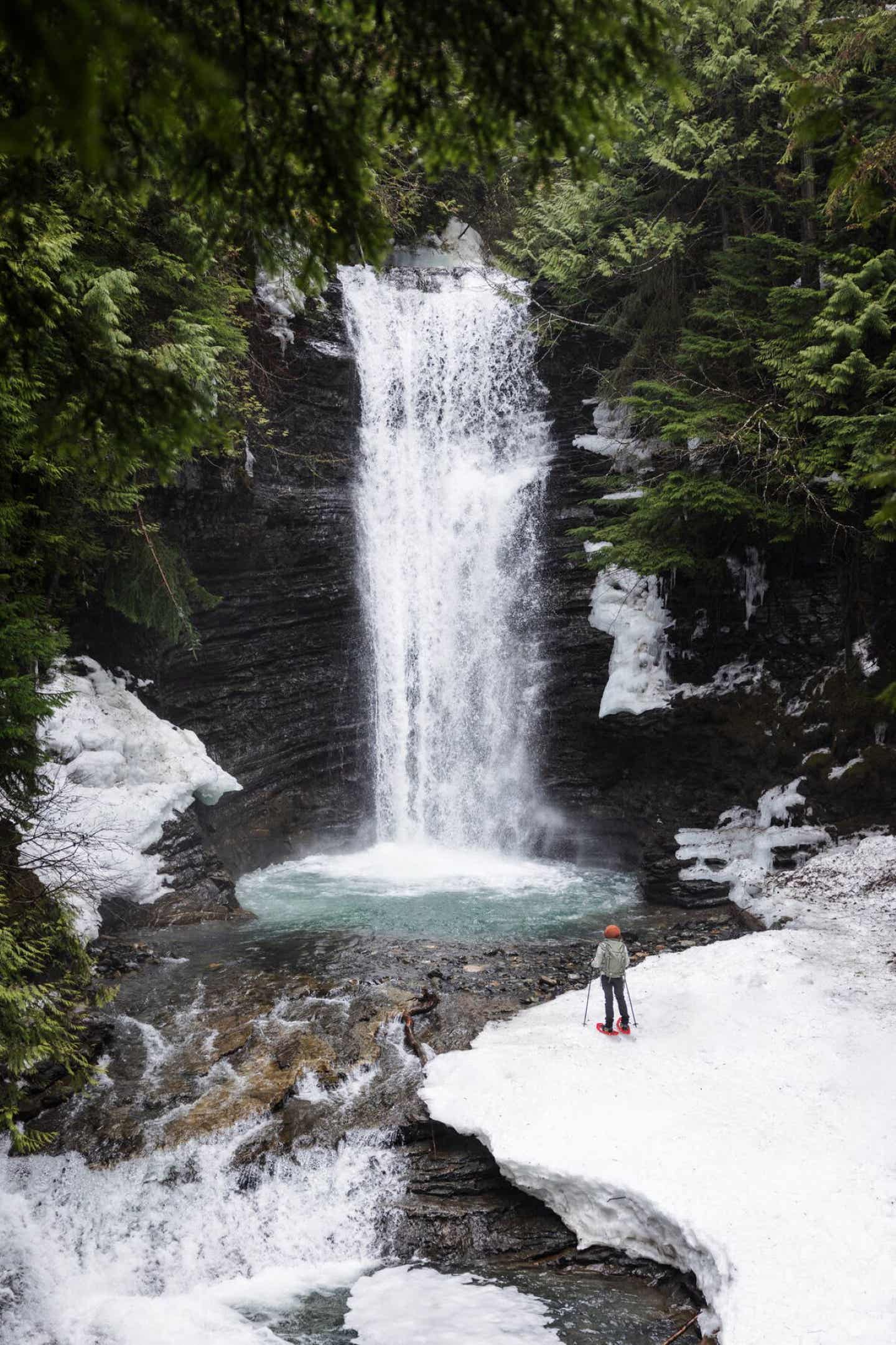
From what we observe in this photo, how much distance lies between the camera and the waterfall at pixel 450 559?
18953mm

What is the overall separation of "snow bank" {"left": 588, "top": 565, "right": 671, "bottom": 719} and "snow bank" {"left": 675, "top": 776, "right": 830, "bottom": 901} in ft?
8.46

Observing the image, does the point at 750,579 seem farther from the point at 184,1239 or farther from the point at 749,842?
the point at 184,1239

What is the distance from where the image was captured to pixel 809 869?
43.7 ft

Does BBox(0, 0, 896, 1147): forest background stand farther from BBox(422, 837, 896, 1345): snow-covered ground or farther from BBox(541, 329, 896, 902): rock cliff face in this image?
BBox(422, 837, 896, 1345): snow-covered ground

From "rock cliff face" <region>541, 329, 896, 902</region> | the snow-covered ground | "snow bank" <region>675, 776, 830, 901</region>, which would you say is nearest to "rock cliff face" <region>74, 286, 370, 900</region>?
A: "rock cliff face" <region>541, 329, 896, 902</region>

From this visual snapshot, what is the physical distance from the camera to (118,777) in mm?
13078

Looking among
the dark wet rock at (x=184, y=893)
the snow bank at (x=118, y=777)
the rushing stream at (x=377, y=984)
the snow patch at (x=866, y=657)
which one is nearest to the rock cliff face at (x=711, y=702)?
the snow patch at (x=866, y=657)

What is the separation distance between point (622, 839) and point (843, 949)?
771 cm

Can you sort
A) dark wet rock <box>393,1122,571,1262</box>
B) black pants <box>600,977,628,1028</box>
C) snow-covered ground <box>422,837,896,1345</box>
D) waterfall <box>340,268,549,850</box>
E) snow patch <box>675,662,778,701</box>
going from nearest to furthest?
snow-covered ground <box>422,837,896,1345</box> → dark wet rock <box>393,1122,571,1262</box> → black pants <box>600,977,628,1028</box> → snow patch <box>675,662,778,701</box> → waterfall <box>340,268,549,850</box>

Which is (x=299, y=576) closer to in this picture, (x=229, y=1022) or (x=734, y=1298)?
(x=229, y=1022)

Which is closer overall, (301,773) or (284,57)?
(284,57)

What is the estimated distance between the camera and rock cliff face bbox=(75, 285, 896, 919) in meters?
14.5

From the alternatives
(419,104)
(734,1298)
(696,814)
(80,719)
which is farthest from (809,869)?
(419,104)

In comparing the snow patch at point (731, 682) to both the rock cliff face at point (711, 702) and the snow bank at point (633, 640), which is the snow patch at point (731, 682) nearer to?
the rock cliff face at point (711, 702)
